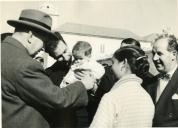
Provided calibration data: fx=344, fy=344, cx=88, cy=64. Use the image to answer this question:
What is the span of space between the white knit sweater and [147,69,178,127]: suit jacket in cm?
29

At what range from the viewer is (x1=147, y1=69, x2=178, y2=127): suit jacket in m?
1.60

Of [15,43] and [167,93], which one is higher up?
[15,43]

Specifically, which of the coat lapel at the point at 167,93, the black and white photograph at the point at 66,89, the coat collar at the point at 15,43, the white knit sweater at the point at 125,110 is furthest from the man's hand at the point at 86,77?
the coat lapel at the point at 167,93

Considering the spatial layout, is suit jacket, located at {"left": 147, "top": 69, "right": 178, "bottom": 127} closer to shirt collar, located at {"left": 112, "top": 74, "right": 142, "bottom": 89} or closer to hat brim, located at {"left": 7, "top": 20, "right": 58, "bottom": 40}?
shirt collar, located at {"left": 112, "top": 74, "right": 142, "bottom": 89}

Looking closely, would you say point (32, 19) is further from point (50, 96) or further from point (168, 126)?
point (168, 126)

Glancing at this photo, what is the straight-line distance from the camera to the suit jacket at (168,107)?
1598mm

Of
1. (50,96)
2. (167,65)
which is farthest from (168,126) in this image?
(50,96)

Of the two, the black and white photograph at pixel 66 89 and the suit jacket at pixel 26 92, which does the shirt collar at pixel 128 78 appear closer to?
the black and white photograph at pixel 66 89

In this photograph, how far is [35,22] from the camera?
1411 mm

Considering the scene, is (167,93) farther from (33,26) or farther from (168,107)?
(33,26)

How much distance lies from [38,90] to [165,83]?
2.40 ft

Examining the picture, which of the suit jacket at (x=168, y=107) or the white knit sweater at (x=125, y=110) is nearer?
the white knit sweater at (x=125, y=110)

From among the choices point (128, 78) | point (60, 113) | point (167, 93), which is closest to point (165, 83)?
point (167, 93)

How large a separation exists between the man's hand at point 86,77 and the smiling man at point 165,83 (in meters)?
0.38
